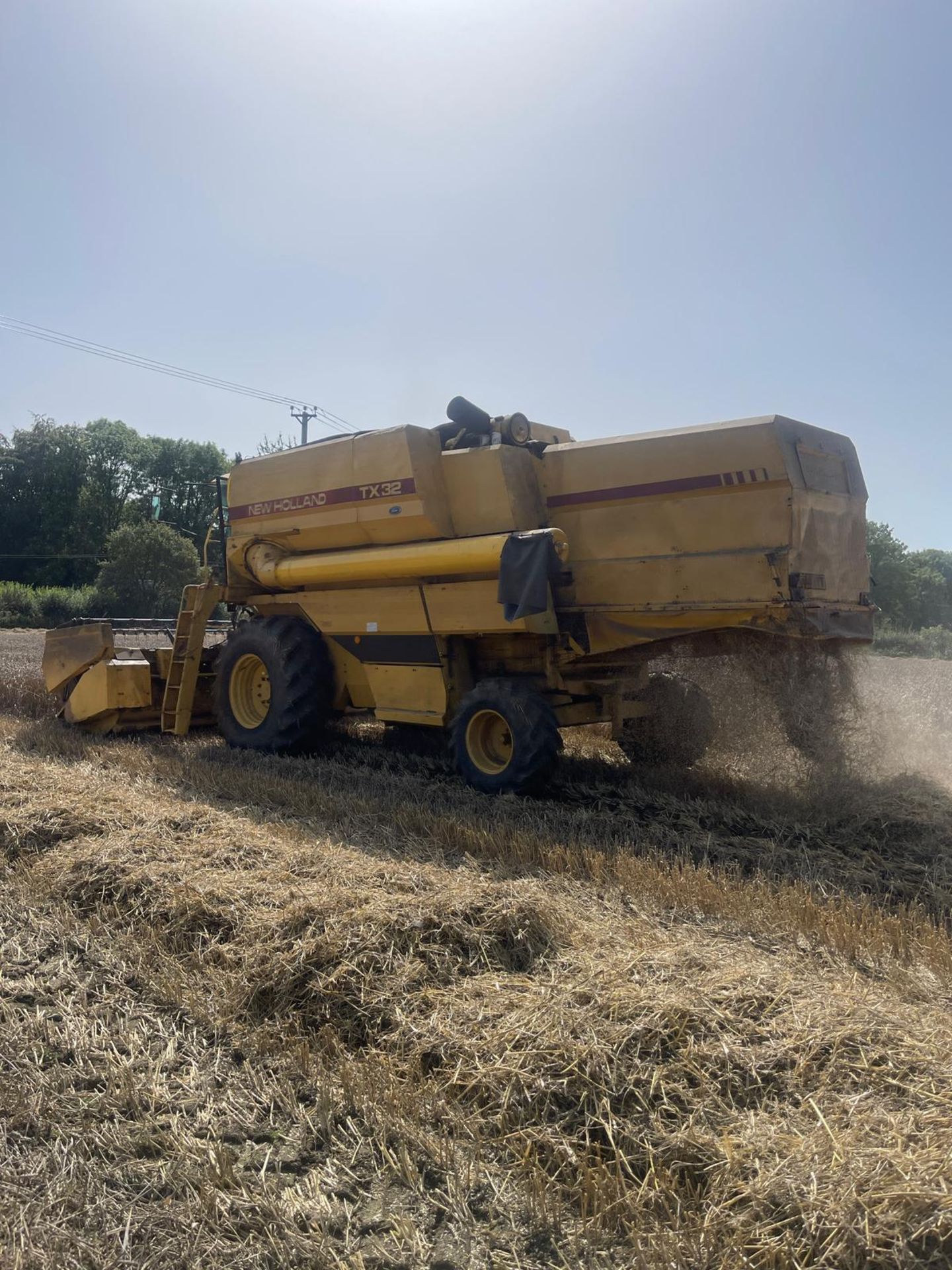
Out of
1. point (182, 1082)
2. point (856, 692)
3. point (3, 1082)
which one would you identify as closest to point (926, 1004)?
point (182, 1082)

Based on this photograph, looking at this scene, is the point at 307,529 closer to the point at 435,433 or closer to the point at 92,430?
the point at 435,433

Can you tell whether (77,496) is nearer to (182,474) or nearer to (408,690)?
(182,474)

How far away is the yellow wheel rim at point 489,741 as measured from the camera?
23.0 ft

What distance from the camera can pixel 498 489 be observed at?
711cm

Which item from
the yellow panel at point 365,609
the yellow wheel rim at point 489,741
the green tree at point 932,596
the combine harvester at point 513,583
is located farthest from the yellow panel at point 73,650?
the green tree at point 932,596

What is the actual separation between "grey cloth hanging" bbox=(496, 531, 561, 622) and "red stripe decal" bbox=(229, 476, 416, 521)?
1267 mm

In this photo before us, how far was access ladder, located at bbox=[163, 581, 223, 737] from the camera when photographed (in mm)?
9398

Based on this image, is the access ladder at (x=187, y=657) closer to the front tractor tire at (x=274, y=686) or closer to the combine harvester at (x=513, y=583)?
the combine harvester at (x=513, y=583)

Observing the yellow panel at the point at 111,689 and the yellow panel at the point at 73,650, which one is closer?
the yellow panel at the point at 111,689

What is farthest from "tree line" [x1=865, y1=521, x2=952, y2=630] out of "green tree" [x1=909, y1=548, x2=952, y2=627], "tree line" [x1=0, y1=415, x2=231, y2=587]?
"tree line" [x1=0, y1=415, x2=231, y2=587]

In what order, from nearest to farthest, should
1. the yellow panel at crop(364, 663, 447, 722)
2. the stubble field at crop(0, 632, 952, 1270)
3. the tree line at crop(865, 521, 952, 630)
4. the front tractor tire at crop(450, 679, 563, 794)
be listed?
the stubble field at crop(0, 632, 952, 1270)
the front tractor tire at crop(450, 679, 563, 794)
the yellow panel at crop(364, 663, 447, 722)
the tree line at crop(865, 521, 952, 630)

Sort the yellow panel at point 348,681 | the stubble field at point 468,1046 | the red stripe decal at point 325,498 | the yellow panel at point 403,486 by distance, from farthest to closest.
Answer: the yellow panel at point 348,681
the red stripe decal at point 325,498
the yellow panel at point 403,486
the stubble field at point 468,1046

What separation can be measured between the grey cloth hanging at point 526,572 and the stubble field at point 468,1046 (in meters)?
1.63

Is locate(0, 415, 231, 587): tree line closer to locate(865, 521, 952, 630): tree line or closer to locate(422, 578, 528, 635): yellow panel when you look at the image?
locate(865, 521, 952, 630): tree line
